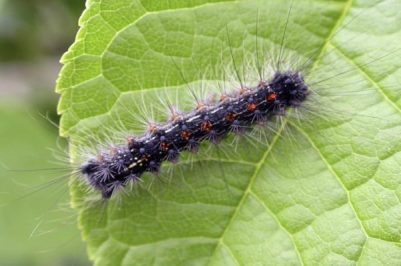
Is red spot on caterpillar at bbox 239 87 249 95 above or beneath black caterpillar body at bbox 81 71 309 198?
above

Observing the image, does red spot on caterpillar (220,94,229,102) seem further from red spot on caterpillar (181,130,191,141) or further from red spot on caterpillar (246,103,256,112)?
red spot on caterpillar (181,130,191,141)

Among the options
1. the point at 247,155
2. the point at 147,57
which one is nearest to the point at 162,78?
the point at 147,57

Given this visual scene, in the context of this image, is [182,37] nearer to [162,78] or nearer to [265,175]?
[162,78]

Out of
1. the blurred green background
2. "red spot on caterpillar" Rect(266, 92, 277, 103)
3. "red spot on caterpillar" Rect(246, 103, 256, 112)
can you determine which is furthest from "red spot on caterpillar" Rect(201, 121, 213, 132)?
the blurred green background

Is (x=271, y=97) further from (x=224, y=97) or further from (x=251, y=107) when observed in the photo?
(x=224, y=97)

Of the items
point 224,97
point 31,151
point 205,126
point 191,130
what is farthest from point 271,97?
point 31,151
